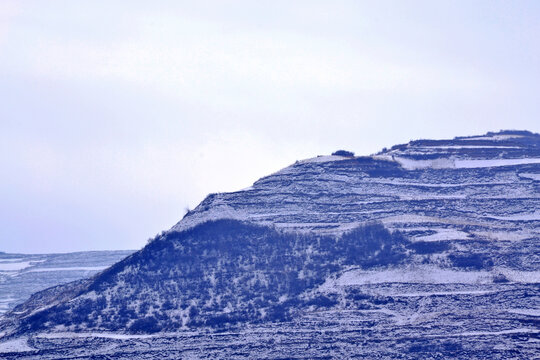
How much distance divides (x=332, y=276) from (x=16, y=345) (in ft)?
85.3

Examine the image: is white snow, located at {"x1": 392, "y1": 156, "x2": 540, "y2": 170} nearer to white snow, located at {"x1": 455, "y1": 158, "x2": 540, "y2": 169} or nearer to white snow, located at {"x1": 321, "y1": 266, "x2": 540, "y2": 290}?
white snow, located at {"x1": 455, "y1": 158, "x2": 540, "y2": 169}

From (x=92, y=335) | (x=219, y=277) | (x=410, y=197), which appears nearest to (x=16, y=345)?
(x=92, y=335)

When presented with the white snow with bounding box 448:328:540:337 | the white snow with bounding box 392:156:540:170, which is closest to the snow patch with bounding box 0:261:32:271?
the white snow with bounding box 392:156:540:170

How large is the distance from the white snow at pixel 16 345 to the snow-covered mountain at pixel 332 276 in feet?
0.81

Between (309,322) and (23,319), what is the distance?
2544 cm

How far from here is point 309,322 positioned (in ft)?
314

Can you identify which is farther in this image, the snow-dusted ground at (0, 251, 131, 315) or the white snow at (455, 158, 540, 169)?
the snow-dusted ground at (0, 251, 131, 315)

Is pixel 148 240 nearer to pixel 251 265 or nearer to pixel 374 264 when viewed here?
pixel 251 265

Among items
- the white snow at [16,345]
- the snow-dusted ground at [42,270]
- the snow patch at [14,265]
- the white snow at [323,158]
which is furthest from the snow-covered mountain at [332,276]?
the snow patch at [14,265]

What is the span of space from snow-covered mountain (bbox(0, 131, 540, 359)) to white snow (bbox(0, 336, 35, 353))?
0.81 feet

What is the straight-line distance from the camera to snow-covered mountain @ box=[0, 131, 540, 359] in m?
93.3

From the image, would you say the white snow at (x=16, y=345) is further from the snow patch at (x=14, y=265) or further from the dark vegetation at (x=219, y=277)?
the snow patch at (x=14, y=265)

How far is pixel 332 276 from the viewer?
101 m

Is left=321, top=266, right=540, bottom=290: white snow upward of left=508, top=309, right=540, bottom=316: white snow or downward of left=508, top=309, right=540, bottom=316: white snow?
upward
